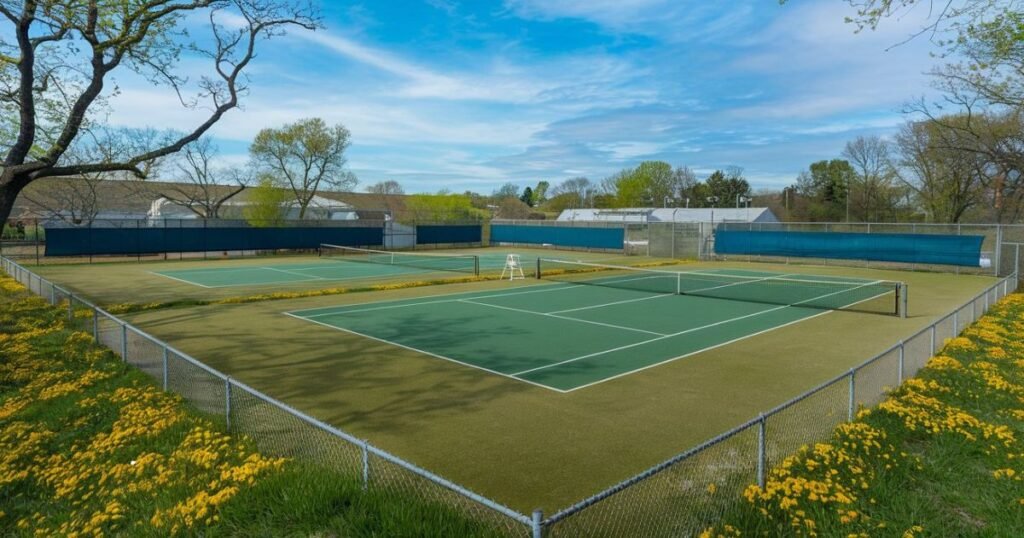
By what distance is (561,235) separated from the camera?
5869 cm

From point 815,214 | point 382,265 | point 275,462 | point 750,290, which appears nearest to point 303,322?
point 275,462

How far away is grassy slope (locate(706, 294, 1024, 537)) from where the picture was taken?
6.20 meters

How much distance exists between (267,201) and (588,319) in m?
45.8

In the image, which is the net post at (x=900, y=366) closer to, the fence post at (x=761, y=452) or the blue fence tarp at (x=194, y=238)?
the fence post at (x=761, y=452)

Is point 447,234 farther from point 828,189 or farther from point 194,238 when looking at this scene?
point 828,189

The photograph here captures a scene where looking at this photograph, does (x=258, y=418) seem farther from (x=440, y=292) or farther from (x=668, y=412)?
(x=440, y=292)

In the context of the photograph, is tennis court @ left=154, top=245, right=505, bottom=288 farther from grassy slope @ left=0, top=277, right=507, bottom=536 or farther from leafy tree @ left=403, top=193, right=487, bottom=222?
leafy tree @ left=403, top=193, right=487, bottom=222

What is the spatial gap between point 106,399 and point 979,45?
2443 cm

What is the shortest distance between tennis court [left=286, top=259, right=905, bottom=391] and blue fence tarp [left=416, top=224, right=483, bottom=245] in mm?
31203

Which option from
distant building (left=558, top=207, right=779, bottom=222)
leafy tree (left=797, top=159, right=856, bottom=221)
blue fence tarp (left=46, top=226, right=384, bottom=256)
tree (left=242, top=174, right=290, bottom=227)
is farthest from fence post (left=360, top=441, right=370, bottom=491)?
leafy tree (left=797, top=159, right=856, bottom=221)

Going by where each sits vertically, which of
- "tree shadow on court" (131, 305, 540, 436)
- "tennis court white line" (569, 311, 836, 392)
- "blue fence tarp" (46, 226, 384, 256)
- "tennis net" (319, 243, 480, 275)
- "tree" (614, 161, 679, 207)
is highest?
"tree" (614, 161, 679, 207)

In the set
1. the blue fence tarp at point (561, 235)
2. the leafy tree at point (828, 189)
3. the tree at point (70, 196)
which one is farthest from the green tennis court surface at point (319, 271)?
the leafy tree at point (828, 189)

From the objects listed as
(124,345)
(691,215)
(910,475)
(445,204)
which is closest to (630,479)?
(910,475)

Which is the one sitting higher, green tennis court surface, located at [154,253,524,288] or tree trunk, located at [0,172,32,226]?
tree trunk, located at [0,172,32,226]
